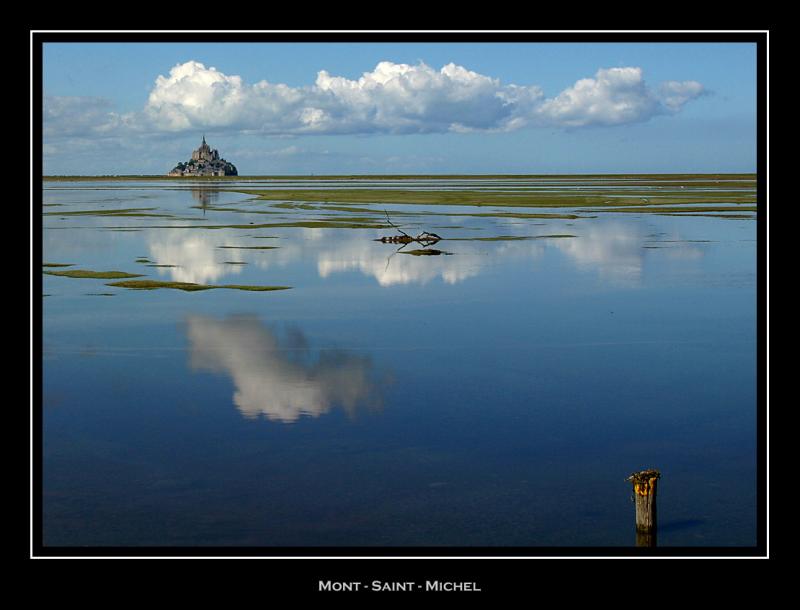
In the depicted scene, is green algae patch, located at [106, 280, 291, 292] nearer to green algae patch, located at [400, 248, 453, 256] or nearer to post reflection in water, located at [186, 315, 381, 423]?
post reflection in water, located at [186, 315, 381, 423]

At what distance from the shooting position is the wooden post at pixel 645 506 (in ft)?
23.7

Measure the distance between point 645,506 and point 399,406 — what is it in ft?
13.0

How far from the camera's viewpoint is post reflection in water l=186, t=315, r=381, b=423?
1096cm

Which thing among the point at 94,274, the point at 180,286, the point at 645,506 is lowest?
the point at 645,506

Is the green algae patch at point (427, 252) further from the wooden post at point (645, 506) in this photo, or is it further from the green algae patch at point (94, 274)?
the wooden post at point (645, 506)

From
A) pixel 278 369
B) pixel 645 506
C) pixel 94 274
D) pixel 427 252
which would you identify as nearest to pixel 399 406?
pixel 278 369

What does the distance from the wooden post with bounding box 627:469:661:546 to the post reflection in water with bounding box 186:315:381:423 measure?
3.97 metres

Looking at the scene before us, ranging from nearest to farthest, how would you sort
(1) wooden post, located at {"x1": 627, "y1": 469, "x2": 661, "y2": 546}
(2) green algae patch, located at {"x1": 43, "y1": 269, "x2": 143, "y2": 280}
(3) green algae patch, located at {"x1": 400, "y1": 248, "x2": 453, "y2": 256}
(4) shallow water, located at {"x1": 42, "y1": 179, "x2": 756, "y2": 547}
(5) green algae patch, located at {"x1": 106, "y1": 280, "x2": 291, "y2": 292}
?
(1) wooden post, located at {"x1": 627, "y1": 469, "x2": 661, "y2": 546} < (4) shallow water, located at {"x1": 42, "y1": 179, "x2": 756, "y2": 547} < (5) green algae patch, located at {"x1": 106, "y1": 280, "x2": 291, "y2": 292} < (2) green algae patch, located at {"x1": 43, "y1": 269, "x2": 143, "y2": 280} < (3) green algae patch, located at {"x1": 400, "y1": 248, "x2": 453, "y2": 256}

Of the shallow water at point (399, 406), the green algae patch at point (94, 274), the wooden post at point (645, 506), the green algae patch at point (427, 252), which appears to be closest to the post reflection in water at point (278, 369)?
the shallow water at point (399, 406)

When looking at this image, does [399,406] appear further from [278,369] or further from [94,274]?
[94,274]

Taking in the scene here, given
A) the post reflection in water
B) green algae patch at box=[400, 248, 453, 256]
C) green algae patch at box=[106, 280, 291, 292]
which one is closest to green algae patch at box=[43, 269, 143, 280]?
green algae patch at box=[106, 280, 291, 292]

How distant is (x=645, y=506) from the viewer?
739 centimetres

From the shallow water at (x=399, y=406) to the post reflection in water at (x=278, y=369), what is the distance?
48mm

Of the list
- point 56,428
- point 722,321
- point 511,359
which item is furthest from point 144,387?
point 722,321
